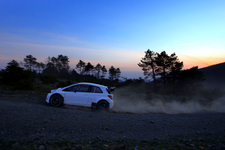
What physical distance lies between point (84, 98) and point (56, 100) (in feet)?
5.73

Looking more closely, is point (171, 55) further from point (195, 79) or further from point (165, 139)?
point (165, 139)

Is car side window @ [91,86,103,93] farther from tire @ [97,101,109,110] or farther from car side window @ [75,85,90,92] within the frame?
tire @ [97,101,109,110]

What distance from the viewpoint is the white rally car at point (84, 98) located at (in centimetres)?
863

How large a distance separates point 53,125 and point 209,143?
5.20 m

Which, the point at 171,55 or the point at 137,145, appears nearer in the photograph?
the point at 137,145

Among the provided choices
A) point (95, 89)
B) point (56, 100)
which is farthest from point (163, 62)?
point (56, 100)

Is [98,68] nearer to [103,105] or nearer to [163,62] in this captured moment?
[163,62]

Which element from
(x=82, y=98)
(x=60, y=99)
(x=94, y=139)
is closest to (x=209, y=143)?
(x=94, y=139)

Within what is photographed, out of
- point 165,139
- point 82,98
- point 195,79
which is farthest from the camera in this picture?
point 195,79

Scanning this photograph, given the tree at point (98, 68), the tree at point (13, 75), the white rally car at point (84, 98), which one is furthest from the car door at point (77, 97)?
the tree at point (98, 68)

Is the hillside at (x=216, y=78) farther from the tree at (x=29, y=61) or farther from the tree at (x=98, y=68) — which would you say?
the tree at (x=29, y=61)

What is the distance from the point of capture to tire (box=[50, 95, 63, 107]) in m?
8.68

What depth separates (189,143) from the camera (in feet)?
14.2

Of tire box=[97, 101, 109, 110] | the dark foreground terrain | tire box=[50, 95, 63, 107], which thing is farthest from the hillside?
tire box=[50, 95, 63, 107]
